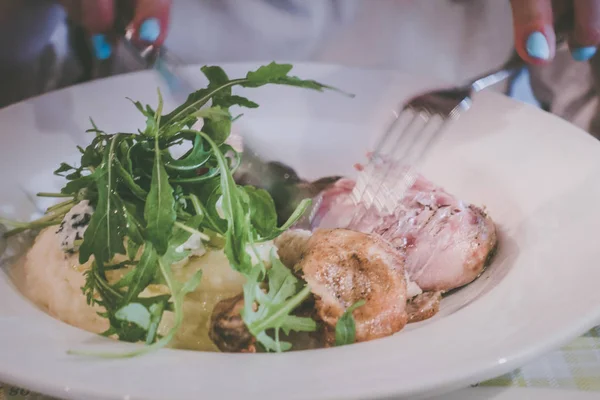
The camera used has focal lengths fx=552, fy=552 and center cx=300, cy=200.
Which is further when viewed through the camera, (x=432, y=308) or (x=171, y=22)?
(x=171, y=22)

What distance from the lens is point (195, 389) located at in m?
0.62

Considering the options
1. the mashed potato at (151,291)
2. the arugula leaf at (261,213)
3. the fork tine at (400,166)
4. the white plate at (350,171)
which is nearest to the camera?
the white plate at (350,171)

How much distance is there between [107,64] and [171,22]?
30cm

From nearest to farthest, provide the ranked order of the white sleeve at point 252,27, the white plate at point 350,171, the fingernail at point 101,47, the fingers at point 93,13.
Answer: the white plate at point 350,171
the fingers at point 93,13
the fingernail at point 101,47
the white sleeve at point 252,27

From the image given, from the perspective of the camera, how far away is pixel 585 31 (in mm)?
1448

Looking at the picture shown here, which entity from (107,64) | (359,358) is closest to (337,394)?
(359,358)

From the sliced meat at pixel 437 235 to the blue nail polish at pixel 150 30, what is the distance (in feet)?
2.64

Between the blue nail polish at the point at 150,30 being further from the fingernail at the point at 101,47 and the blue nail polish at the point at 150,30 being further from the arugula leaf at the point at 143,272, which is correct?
the arugula leaf at the point at 143,272

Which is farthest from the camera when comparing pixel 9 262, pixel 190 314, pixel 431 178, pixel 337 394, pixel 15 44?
pixel 15 44

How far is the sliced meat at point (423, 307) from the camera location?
926mm

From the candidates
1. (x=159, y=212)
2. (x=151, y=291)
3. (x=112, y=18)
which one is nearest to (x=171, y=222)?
(x=159, y=212)

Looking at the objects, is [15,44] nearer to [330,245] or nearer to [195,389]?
[330,245]

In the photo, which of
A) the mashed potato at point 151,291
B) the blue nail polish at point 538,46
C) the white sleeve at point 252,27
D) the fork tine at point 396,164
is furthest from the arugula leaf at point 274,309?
the white sleeve at point 252,27

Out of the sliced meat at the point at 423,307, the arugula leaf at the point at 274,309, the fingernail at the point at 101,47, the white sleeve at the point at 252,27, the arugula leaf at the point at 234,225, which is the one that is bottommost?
the fingernail at the point at 101,47
